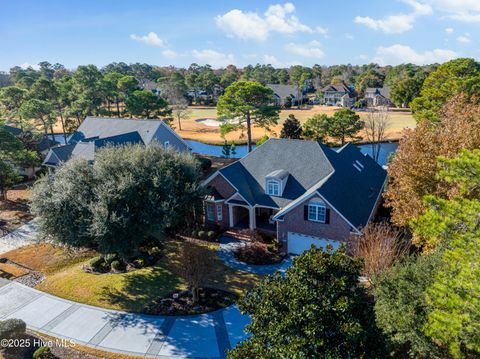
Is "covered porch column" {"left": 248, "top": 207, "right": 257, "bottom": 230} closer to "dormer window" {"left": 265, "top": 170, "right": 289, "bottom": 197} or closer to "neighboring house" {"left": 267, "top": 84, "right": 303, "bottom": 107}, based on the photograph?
"dormer window" {"left": 265, "top": 170, "right": 289, "bottom": 197}

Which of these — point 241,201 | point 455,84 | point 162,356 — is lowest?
point 162,356

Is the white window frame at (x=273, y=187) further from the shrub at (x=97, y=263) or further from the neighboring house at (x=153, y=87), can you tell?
the neighboring house at (x=153, y=87)

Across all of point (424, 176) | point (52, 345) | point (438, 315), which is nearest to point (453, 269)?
point (438, 315)

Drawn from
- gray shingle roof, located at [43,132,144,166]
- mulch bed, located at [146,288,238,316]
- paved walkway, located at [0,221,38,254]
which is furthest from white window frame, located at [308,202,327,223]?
gray shingle roof, located at [43,132,144,166]

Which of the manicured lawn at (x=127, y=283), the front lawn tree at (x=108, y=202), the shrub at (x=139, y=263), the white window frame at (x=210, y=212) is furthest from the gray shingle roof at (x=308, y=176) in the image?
the shrub at (x=139, y=263)

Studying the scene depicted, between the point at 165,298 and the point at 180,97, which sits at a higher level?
the point at 180,97

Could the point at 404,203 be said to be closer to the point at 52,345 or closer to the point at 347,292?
the point at 347,292
